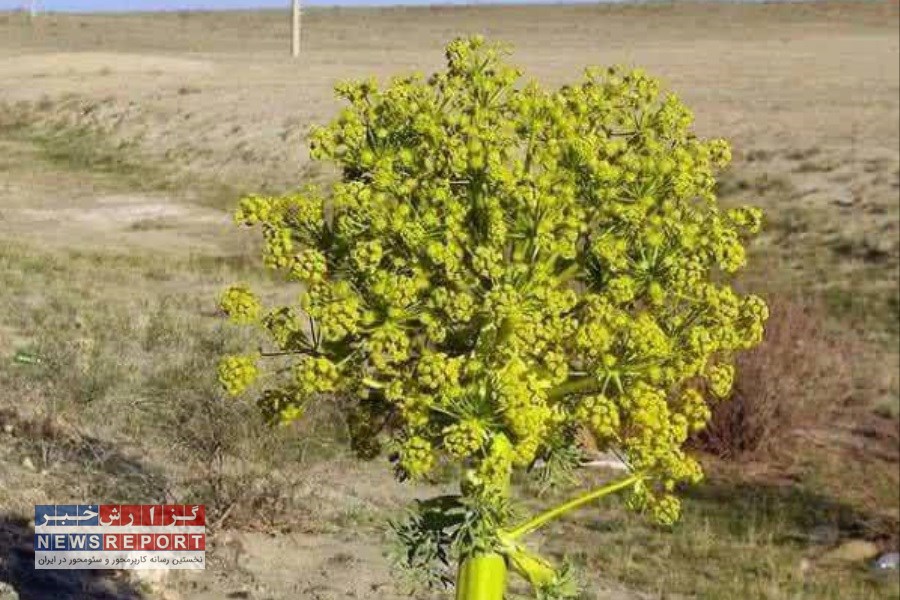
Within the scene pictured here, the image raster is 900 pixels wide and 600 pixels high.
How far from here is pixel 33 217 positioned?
13.1 metres

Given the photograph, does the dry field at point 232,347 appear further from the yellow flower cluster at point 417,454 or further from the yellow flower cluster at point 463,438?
the yellow flower cluster at point 463,438

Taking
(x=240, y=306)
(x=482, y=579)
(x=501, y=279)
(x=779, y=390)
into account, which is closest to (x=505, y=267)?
(x=501, y=279)

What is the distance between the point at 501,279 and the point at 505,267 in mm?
44

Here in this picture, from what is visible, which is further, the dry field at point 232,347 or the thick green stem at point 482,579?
the dry field at point 232,347

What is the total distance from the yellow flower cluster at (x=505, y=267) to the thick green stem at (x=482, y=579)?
19 centimetres

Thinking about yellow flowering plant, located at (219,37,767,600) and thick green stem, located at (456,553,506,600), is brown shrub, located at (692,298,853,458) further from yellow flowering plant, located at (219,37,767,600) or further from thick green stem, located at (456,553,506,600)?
thick green stem, located at (456,553,506,600)

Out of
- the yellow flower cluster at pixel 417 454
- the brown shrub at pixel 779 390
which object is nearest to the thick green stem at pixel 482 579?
the yellow flower cluster at pixel 417 454

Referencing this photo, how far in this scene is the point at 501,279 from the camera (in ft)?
9.47

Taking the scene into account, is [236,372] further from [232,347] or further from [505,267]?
[232,347]

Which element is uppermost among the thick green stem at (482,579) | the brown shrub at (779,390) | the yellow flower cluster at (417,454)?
the yellow flower cluster at (417,454)

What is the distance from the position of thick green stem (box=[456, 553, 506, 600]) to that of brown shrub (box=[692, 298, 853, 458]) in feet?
30.5

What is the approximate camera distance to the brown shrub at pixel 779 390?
1209 centimetres

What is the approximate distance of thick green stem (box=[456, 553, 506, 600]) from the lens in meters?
2.99

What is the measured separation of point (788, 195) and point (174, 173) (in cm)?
1047
